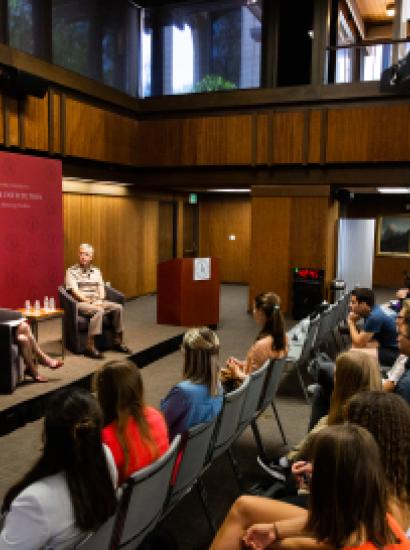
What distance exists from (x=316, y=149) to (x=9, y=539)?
872 centimetres

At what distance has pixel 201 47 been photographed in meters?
10.5

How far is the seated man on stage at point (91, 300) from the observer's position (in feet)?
21.2

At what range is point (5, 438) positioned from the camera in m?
→ 4.50

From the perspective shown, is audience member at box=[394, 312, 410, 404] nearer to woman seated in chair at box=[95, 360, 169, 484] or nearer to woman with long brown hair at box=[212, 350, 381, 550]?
woman with long brown hair at box=[212, 350, 381, 550]

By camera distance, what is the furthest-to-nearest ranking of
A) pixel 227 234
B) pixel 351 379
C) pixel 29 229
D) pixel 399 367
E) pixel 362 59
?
pixel 227 234 → pixel 362 59 → pixel 29 229 → pixel 399 367 → pixel 351 379

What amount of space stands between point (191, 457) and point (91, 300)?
450cm

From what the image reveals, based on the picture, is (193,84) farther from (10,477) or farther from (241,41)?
(10,477)

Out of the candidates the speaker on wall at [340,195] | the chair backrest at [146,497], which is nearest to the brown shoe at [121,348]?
the chair backrest at [146,497]

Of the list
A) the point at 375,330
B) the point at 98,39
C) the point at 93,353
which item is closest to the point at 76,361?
the point at 93,353

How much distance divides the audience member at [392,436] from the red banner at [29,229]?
6414mm

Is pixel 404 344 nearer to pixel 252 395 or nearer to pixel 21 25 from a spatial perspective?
pixel 252 395

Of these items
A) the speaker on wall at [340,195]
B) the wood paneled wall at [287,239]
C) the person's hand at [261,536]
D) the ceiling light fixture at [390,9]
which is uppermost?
the ceiling light fixture at [390,9]

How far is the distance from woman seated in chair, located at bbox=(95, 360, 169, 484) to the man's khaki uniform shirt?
449cm

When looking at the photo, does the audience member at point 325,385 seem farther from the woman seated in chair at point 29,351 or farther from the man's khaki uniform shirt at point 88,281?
the man's khaki uniform shirt at point 88,281
